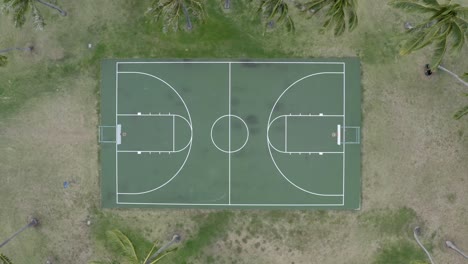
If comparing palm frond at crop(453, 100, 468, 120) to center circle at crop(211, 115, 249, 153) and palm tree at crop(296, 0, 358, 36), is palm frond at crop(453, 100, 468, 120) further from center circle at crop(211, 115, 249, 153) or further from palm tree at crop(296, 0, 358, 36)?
center circle at crop(211, 115, 249, 153)

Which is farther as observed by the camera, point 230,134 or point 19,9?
point 230,134

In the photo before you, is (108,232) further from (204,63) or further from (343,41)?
(343,41)

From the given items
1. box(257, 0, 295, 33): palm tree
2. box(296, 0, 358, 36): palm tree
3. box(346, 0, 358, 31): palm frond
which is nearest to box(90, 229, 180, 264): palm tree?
box(257, 0, 295, 33): palm tree

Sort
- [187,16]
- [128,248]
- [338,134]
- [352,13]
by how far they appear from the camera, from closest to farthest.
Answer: [352,13] → [128,248] → [187,16] → [338,134]

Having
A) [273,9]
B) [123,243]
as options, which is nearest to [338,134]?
[273,9]

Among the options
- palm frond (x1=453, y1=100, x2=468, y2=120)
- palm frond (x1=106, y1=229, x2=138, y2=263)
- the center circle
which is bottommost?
palm frond (x1=106, y1=229, x2=138, y2=263)

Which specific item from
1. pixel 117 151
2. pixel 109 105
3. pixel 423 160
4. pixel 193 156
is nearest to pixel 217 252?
pixel 193 156

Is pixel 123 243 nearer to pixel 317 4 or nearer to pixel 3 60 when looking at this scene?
pixel 3 60
